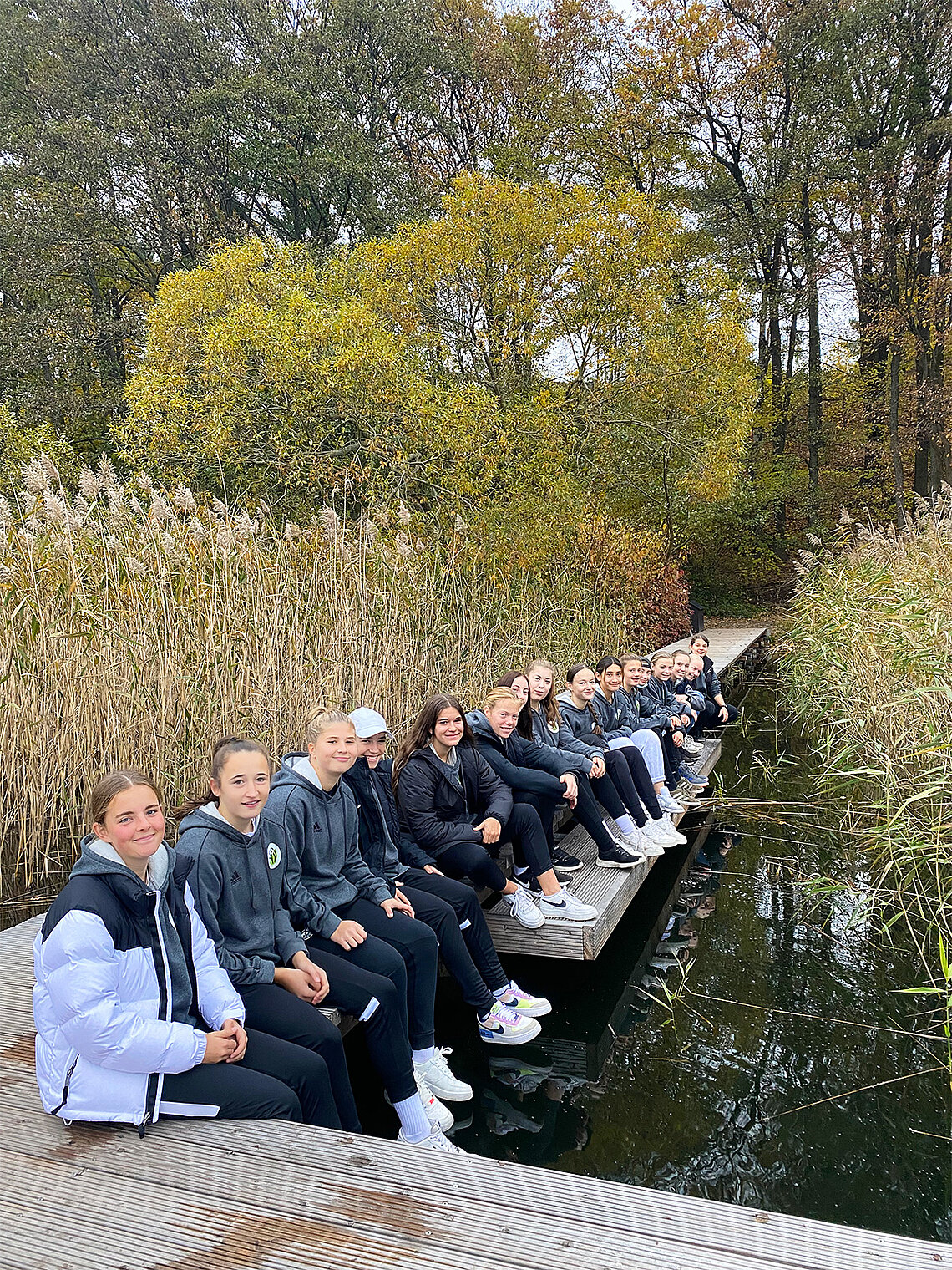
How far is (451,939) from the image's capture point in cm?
277

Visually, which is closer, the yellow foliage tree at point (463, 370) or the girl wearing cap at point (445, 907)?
the girl wearing cap at point (445, 907)

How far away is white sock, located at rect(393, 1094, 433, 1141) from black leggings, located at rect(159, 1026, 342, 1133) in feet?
1.05

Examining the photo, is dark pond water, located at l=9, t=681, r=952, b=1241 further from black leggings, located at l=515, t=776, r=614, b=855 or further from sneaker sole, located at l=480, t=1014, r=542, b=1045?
black leggings, located at l=515, t=776, r=614, b=855

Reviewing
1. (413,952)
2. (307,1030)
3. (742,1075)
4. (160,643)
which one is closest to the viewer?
(307,1030)

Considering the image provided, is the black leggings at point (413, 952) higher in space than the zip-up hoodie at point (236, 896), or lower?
lower

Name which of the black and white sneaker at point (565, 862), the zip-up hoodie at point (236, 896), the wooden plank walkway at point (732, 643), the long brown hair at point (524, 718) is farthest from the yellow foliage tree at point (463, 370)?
the zip-up hoodie at point (236, 896)

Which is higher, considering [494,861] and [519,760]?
[519,760]

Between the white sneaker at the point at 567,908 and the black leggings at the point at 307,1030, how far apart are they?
136 cm

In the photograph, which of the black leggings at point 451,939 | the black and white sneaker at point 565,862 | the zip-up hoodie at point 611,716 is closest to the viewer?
the black leggings at point 451,939

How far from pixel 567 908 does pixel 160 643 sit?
1.88 metres

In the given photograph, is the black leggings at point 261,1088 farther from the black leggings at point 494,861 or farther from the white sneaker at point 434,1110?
the black leggings at point 494,861

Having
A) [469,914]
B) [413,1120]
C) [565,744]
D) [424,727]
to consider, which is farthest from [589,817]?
[413,1120]

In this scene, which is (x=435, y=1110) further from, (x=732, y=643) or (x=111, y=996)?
(x=732, y=643)

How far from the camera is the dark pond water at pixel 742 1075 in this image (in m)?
2.27
